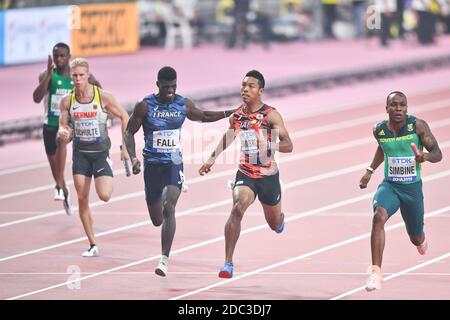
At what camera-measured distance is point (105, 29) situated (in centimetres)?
3447

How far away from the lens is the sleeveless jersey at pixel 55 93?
16.8 m

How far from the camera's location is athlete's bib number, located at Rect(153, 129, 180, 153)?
1359 centimetres

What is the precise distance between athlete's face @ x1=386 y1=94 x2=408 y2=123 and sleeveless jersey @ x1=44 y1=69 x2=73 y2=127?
18.0 feet

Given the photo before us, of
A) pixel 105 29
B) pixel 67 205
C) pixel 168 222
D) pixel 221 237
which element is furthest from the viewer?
pixel 105 29

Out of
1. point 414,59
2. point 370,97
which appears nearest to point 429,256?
point 370,97

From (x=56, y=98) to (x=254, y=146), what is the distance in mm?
4482

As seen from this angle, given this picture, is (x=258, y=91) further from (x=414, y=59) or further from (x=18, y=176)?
(x=414, y=59)

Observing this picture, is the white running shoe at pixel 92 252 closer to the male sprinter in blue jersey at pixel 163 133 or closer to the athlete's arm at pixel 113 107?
the male sprinter in blue jersey at pixel 163 133

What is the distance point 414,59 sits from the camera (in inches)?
1313

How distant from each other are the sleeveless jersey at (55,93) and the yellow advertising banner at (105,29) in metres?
15.4

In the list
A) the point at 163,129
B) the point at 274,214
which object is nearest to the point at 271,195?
the point at 274,214

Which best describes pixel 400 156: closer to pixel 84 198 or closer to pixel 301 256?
pixel 301 256

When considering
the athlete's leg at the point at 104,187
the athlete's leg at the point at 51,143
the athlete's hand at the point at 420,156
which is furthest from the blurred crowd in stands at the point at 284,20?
the athlete's hand at the point at 420,156

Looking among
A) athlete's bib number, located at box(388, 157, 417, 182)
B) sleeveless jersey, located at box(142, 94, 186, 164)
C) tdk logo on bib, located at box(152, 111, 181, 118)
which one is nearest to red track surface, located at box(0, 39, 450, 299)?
athlete's bib number, located at box(388, 157, 417, 182)
